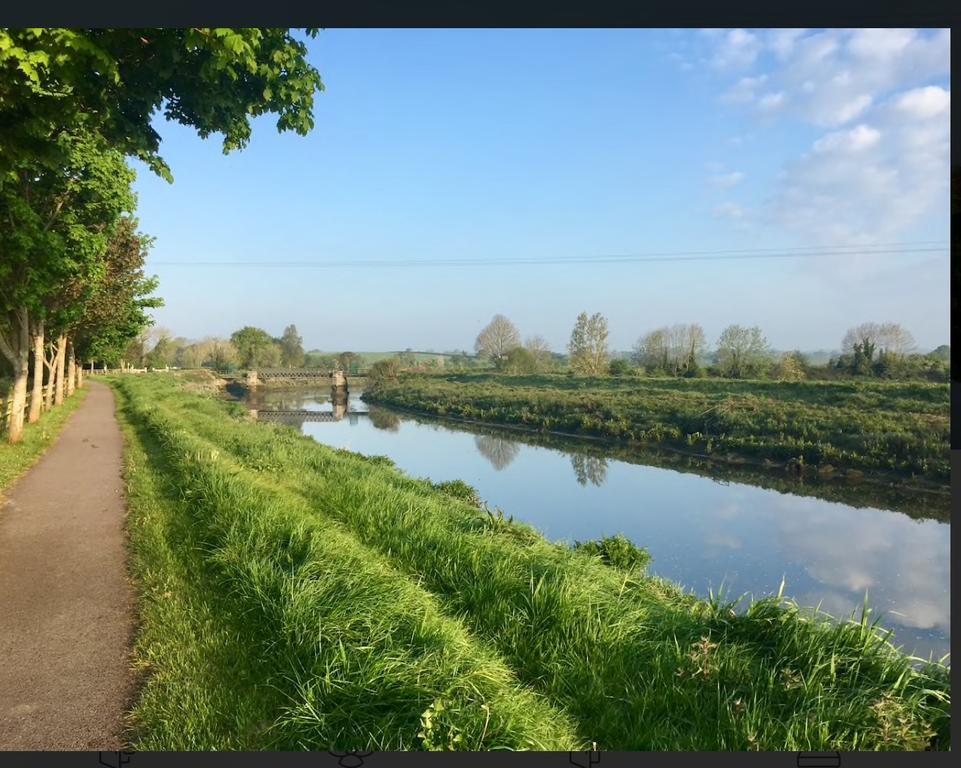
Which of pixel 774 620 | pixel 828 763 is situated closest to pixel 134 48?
pixel 828 763

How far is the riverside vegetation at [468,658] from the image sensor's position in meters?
2.51

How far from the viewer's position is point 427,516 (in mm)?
5848

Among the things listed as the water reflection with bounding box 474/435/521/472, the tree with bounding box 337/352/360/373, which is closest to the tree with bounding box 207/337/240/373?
the tree with bounding box 337/352/360/373

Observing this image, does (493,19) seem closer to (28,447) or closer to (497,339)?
(497,339)

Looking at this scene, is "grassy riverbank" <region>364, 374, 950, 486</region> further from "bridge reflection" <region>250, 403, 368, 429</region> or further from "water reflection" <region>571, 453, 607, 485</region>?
"bridge reflection" <region>250, 403, 368, 429</region>

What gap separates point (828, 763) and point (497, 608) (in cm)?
214

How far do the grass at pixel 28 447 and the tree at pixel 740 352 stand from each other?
18897mm

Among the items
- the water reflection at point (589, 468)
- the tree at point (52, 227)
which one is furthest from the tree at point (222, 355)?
the water reflection at point (589, 468)

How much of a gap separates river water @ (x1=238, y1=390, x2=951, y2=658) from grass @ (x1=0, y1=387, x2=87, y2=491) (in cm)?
699

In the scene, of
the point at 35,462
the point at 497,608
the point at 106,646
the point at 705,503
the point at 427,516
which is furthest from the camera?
the point at 705,503

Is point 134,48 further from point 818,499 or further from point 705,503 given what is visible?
point 818,499

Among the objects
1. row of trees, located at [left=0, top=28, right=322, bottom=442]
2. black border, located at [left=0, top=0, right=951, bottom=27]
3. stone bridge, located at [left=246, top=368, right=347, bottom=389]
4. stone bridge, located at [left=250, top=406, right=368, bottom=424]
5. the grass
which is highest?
row of trees, located at [left=0, top=28, right=322, bottom=442]

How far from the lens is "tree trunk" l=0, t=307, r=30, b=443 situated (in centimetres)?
1109

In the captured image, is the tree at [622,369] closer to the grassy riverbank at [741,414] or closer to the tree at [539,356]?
the grassy riverbank at [741,414]
